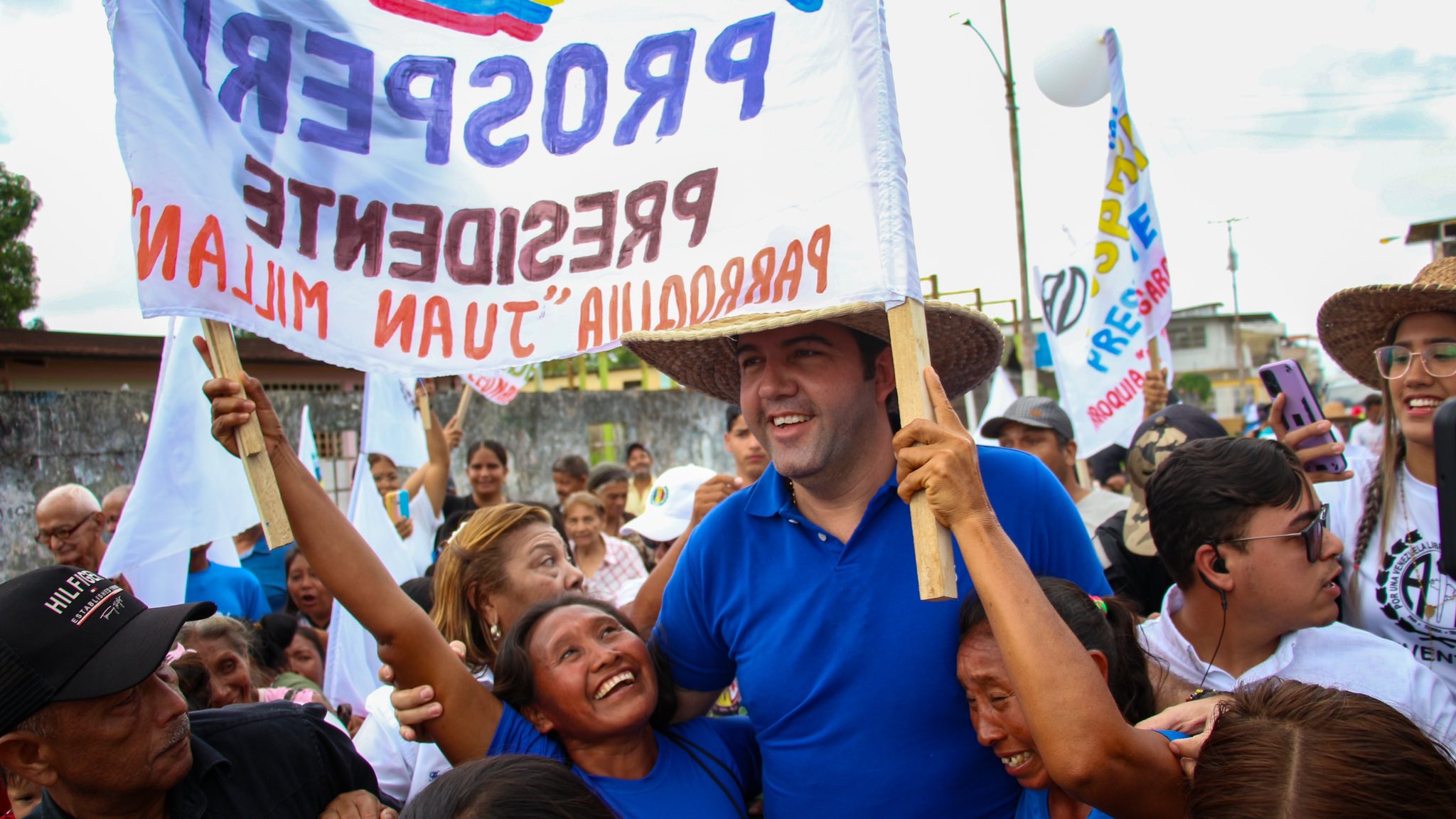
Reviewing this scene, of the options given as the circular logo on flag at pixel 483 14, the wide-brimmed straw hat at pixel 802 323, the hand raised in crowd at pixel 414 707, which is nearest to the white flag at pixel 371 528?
the hand raised in crowd at pixel 414 707

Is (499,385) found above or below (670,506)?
above

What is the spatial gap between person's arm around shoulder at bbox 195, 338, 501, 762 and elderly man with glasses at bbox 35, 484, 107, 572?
314 centimetres

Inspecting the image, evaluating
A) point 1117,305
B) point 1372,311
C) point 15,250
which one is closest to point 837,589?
point 1372,311

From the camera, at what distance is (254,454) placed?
6.64 ft

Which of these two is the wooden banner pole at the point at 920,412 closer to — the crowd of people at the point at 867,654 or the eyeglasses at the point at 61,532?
the crowd of people at the point at 867,654

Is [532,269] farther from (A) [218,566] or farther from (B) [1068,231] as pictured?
(B) [1068,231]

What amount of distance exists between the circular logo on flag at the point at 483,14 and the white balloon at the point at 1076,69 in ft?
14.2

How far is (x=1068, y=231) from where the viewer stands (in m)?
6.71

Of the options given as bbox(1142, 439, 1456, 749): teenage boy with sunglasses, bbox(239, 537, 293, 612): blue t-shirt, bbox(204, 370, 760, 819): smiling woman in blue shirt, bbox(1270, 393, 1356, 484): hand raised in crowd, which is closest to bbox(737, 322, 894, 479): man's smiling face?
bbox(204, 370, 760, 819): smiling woman in blue shirt

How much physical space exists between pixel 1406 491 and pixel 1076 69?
396 cm

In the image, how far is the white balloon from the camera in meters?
5.70

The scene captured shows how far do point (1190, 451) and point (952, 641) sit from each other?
88 cm

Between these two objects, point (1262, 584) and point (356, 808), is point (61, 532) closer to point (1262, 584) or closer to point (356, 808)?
point (356, 808)

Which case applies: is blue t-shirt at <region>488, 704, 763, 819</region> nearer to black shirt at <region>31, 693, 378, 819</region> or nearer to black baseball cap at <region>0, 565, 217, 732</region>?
black shirt at <region>31, 693, 378, 819</region>
